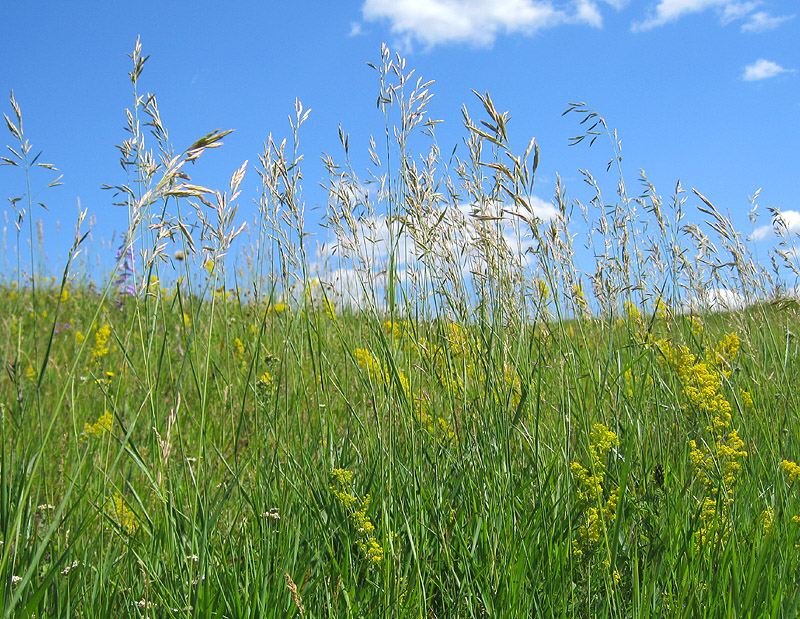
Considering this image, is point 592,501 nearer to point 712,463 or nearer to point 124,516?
point 712,463

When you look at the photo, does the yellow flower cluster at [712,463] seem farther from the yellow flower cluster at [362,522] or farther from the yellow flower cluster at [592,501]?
the yellow flower cluster at [362,522]

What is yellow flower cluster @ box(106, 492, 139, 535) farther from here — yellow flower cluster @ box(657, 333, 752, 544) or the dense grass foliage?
yellow flower cluster @ box(657, 333, 752, 544)

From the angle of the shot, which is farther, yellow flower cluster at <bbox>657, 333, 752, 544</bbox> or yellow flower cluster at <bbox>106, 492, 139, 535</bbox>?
yellow flower cluster at <bbox>106, 492, 139, 535</bbox>

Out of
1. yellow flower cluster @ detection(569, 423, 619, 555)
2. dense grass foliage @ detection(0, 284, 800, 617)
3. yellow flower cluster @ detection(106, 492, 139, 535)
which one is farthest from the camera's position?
yellow flower cluster @ detection(106, 492, 139, 535)

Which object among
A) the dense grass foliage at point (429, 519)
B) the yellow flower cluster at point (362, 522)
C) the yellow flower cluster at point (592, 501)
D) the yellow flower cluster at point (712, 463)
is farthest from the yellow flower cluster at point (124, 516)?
the yellow flower cluster at point (712, 463)

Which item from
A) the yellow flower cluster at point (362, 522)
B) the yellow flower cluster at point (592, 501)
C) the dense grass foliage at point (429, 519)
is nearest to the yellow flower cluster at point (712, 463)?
the dense grass foliage at point (429, 519)

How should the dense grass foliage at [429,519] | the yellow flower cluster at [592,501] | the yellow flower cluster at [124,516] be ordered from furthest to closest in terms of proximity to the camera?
the yellow flower cluster at [124,516] < the yellow flower cluster at [592,501] < the dense grass foliage at [429,519]

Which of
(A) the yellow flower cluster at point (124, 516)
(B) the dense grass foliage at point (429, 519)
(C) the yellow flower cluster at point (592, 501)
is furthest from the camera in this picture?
(A) the yellow flower cluster at point (124, 516)

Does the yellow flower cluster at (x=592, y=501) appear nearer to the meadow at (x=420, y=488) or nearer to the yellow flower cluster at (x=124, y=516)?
the meadow at (x=420, y=488)

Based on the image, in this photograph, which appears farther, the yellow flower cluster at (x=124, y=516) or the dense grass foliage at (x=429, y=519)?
the yellow flower cluster at (x=124, y=516)

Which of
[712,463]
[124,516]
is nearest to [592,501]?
[712,463]

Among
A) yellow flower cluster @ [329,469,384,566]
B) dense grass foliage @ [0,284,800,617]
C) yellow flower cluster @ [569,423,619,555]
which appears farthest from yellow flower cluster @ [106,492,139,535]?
yellow flower cluster @ [569,423,619,555]

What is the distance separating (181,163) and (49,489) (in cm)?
184

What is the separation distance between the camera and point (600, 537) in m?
1.41
